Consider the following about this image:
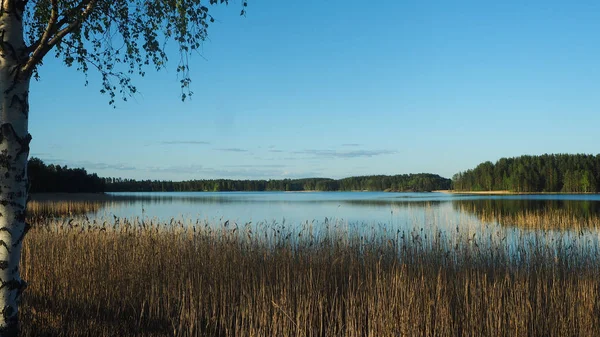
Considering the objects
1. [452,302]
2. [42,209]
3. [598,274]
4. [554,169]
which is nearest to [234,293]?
[452,302]

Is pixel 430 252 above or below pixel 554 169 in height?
below

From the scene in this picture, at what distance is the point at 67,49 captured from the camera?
254 inches

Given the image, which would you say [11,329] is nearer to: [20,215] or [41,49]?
[20,215]

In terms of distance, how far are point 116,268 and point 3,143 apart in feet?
15.6

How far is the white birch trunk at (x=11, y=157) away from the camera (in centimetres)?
404

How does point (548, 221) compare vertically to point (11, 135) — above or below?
below

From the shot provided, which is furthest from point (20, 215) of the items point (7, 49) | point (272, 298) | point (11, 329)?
point (272, 298)

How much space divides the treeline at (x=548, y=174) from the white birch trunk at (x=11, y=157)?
10803 cm

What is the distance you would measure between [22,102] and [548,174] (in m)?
113

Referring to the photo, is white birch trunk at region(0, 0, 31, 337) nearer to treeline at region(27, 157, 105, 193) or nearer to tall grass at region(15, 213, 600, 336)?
tall grass at region(15, 213, 600, 336)

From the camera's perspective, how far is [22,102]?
14.0ft

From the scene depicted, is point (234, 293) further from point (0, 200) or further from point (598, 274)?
point (598, 274)

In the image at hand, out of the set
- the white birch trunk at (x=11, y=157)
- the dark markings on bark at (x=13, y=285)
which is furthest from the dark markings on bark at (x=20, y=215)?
the dark markings on bark at (x=13, y=285)

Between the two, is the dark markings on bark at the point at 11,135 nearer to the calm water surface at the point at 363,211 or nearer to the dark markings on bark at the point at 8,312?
the dark markings on bark at the point at 8,312
